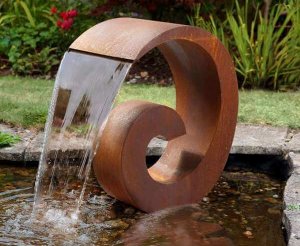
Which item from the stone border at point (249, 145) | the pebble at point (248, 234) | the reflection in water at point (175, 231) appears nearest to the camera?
the reflection in water at point (175, 231)

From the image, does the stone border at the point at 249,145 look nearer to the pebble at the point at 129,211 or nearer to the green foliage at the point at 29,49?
the pebble at the point at 129,211

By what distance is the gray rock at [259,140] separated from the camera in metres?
5.66

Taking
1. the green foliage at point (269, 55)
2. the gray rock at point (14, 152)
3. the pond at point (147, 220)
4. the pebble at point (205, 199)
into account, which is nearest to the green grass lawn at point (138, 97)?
the green foliage at point (269, 55)

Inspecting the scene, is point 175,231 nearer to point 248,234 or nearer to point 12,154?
point 248,234

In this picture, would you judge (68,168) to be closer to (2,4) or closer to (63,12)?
(63,12)

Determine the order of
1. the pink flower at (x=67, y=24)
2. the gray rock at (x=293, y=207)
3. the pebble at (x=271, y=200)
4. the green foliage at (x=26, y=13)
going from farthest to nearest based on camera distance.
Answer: the green foliage at (x=26, y=13) → the pink flower at (x=67, y=24) → the pebble at (x=271, y=200) → the gray rock at (x=293, y=207)

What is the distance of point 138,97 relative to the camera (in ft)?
24.0

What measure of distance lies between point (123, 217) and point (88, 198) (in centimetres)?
43

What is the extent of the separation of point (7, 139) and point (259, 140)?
1.85 m

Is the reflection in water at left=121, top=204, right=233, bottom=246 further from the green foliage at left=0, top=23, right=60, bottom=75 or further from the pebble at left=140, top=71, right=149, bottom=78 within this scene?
the green foliage at left=0, top=23, right=60, bottom=75

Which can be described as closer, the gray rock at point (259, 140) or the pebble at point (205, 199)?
the pebble at point (205, 199)

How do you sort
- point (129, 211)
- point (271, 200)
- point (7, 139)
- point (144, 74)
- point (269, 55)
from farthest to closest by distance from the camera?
point (144, 74) → point (269, 55) → point (7, 139) → point (271, 200) → point (129, 211)

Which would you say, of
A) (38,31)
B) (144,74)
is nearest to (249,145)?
(144,74)

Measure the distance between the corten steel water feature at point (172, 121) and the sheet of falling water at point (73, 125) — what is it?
0.09 metres
